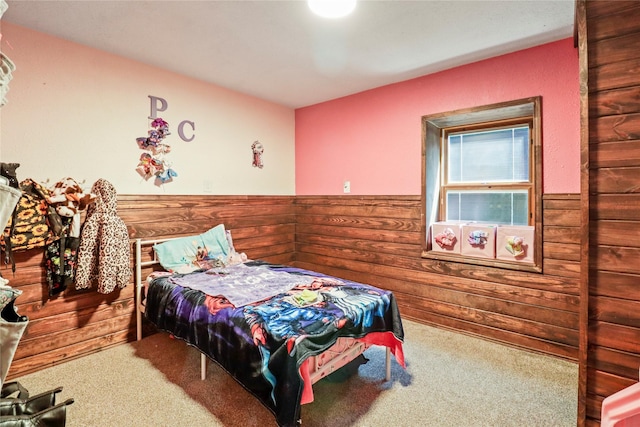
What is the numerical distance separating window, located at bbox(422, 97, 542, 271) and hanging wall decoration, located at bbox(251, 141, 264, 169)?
6.18 ft

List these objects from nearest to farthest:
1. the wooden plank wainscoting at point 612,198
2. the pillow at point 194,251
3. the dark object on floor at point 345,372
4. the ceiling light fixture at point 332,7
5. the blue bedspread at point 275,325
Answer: the wooden plank wainscoting at point 612,198, the blue bedspread at point 275,325, the ceiling light fixture at point 332,7, the dark object on floor at point 345,372, the pillow at point 194,251

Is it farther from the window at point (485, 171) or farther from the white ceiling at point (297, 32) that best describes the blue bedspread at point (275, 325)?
the white ceiling at point (297, 32)

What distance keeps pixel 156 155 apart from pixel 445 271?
2929 millimetres

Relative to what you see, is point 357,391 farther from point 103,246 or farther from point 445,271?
point 103,246

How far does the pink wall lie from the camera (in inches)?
95.3

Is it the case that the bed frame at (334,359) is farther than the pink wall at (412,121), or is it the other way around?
the pink wall at (412,121)

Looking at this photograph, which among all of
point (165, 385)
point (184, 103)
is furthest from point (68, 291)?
point (184, 103)

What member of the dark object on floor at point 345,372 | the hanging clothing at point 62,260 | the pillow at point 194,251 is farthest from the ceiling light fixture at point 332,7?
the dark object on floor at point 345,372

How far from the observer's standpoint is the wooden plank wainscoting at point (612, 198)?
1.35m

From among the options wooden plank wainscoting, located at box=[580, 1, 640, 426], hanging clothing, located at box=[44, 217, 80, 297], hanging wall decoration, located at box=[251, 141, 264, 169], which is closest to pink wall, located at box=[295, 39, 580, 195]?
hanging wall decoration, located at box=[251, 141, 264, 169]

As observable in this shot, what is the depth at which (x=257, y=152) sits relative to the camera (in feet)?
12.4

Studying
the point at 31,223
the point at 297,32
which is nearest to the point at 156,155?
the point at 31,223

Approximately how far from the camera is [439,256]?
3041mm

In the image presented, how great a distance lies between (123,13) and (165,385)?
248 cm
